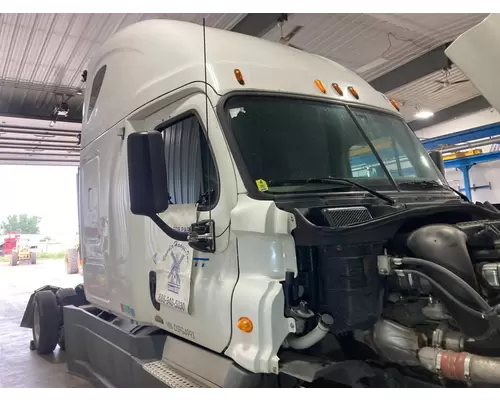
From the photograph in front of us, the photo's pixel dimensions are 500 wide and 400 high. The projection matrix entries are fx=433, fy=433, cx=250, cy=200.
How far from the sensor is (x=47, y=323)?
5.38m

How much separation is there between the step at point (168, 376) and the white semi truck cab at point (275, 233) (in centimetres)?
1

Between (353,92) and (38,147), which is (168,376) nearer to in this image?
(353,92)

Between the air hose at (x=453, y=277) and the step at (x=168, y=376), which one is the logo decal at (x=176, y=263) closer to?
the step at (x=168, y=376)

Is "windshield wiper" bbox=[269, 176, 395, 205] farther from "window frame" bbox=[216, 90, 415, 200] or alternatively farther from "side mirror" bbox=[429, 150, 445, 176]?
"side mirror" bbox=[429, 150, 445, 176]

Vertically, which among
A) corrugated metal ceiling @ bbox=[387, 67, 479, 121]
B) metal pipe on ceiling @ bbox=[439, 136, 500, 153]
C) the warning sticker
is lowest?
the warning sticker

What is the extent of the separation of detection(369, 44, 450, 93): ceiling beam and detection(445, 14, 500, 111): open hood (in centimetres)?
521

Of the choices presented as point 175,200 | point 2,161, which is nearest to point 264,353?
point 175,200

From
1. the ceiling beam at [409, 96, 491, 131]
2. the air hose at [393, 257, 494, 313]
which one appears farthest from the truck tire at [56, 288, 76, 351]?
the ceiling beam at [409, 96, 491, 131]

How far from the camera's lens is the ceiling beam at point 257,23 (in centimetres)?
555

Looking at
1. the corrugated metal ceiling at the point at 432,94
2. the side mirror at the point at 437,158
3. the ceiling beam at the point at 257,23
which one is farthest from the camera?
the corrugated metal ceiling at the point at 432,94

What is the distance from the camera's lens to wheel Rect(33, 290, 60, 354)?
210 inches

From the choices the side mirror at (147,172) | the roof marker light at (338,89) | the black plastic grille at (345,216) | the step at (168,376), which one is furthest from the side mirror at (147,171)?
the roof marker light at (338,89)

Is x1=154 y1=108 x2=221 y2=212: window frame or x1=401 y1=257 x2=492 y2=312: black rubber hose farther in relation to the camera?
x1=154 y1=108 x2=221 y2=212: window frame

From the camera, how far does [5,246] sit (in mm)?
22172
